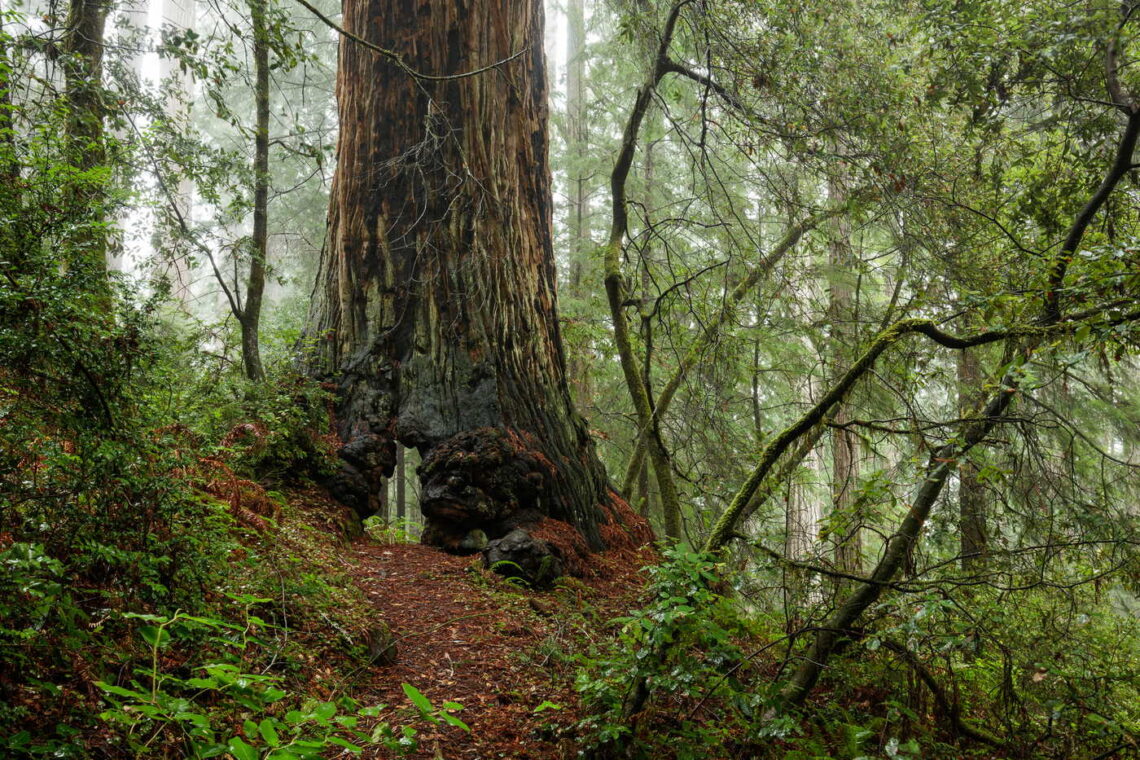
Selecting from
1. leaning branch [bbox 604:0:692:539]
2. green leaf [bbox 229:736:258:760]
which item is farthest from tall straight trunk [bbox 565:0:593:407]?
green leaf [bbox 229:736:258:760]

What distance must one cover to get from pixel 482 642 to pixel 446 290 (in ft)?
10.3

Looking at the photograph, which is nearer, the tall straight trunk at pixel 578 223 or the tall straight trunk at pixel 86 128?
the tall straight trunk at pixel 86 128

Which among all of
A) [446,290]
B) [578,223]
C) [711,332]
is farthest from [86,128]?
[578,223]

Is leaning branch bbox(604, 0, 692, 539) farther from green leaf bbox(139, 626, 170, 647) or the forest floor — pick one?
green leaf bbox(139, 626, 170, 647)

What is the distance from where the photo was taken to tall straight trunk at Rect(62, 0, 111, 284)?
2745 millimetres

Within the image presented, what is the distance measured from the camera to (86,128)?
17.2 ft

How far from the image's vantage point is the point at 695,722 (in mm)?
3203

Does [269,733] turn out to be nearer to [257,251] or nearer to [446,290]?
[446,290]

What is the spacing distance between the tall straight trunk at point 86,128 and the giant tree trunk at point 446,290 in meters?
1.96

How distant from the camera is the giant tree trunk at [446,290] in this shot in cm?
558

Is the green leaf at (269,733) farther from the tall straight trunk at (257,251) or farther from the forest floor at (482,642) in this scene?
the tall straight trunk at (257,251)

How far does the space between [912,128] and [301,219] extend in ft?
45.3

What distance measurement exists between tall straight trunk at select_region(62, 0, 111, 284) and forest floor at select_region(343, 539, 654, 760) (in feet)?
7.58

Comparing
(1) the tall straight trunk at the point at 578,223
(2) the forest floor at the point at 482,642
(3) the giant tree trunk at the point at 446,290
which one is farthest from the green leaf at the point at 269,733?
(1) the tall straight trunk at the point at 578,223
